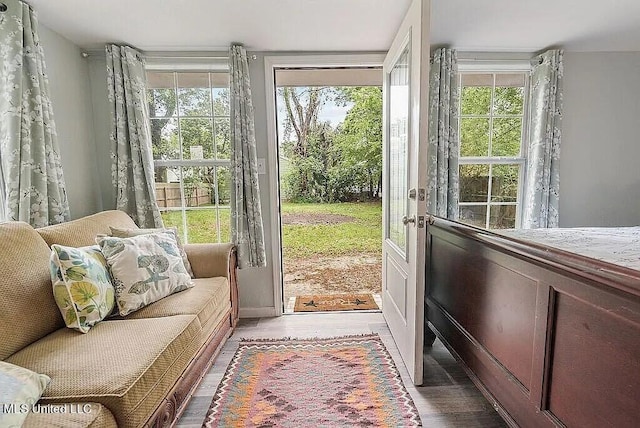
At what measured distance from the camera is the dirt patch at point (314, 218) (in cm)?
595

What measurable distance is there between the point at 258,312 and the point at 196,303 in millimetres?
1053

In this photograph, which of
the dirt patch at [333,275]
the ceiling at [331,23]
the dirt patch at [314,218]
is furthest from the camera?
the dirt patch at [314,218]

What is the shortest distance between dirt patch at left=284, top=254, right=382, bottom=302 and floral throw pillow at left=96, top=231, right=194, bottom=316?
153cm

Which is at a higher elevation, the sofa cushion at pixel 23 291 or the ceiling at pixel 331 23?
the ceiling at pixel 331 23

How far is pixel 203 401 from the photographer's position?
65.3 inches

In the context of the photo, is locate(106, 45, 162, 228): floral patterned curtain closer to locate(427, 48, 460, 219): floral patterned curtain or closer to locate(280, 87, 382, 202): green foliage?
locate(427, 48, 460, 219): floral patterned curtain

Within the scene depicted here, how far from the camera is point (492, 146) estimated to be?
2.68 meters

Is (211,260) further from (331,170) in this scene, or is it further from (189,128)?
(331,170)

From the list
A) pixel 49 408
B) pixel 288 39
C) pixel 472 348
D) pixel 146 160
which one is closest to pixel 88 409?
pixel 49 408

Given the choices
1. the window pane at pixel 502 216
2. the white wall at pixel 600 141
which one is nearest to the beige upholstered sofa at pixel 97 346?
the window pane at pixel 502 216

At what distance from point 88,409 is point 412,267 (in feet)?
4.92

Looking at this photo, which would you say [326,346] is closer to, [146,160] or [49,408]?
[49,408]

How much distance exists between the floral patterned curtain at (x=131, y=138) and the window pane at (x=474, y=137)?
A: 8.41ft

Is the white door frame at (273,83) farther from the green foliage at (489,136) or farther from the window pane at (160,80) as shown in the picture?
the green foliage at (489,136)
